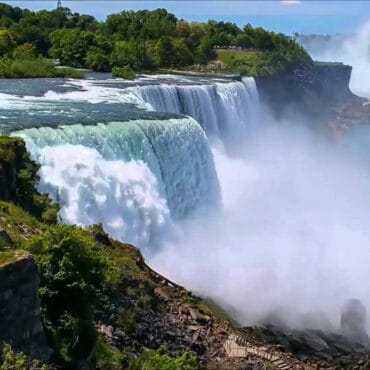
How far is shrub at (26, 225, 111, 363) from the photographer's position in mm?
10453

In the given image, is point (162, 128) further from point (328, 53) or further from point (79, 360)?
point (328, 53)

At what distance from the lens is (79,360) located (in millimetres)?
10367

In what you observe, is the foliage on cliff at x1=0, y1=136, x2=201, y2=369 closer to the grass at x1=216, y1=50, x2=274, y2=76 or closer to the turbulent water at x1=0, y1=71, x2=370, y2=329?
the turbulent water at x1=0, y1=71, x2=370, y2=329

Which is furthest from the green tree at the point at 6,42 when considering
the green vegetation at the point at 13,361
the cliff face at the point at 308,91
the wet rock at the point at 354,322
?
the green vegetation at the point at 13,361

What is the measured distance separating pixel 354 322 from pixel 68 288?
840 centimetres

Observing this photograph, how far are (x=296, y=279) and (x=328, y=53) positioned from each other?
404 ft

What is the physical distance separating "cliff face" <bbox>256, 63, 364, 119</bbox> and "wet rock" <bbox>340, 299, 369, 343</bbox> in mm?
34350

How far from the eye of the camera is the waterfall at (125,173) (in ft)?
58.8

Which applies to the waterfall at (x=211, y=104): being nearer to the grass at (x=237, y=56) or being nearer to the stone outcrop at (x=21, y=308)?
the grass at (x=237, y=56)

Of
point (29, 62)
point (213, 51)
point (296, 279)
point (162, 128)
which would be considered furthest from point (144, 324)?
point (213, 51)

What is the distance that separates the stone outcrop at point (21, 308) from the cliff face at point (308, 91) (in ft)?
138

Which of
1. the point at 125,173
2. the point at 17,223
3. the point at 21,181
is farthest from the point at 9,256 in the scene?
the point at 125,173

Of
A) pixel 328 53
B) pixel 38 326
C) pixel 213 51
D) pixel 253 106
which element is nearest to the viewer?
pixel 38 326

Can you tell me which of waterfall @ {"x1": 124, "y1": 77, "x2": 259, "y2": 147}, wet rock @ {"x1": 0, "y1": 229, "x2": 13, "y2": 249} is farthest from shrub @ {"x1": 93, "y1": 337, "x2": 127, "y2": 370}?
waterfall @ {"x1": 124, "y1": 77, "x2": 259, "y2": 147}
